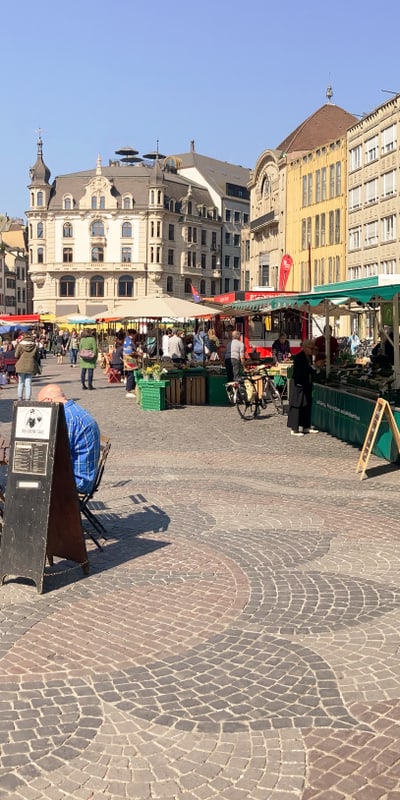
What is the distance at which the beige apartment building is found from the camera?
47.3 meters

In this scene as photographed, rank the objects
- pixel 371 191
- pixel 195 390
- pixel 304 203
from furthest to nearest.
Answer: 1. pixel 304 203
2. pixel 371 191
3. pixel 195 390

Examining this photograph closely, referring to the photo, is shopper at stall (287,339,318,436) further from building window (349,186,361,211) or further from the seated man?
building window (349,186,361,211)

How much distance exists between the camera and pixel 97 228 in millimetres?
95750

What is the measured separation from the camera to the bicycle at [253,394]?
697 inches

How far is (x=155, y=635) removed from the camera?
543cm

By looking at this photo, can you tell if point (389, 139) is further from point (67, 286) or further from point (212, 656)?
point (67, 286)

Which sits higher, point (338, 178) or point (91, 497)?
point (338, 178)

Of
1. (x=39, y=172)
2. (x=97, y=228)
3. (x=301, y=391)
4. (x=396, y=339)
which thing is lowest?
(x=301, y=391)

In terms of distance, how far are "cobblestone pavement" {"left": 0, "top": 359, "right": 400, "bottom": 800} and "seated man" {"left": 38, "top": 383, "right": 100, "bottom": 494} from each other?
0.70 metres

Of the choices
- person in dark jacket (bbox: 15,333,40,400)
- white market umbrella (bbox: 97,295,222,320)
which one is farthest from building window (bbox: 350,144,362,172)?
person in dark jacket (bbox: 15,333,40,400)

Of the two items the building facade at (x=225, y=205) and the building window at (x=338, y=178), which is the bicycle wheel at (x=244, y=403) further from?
the building facade at (x=225, y=205)

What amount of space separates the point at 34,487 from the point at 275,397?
13.7 meters

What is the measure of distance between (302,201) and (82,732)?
60240 millimetres

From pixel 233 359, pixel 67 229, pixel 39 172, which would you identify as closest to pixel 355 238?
pixel 233 359
